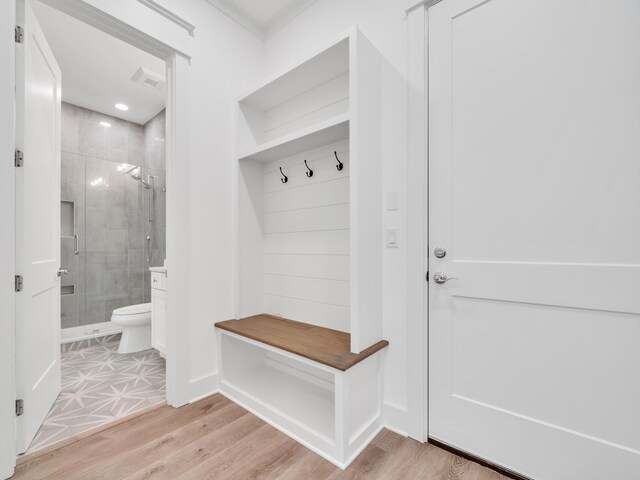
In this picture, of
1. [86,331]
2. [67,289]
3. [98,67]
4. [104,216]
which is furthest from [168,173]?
[86,331]

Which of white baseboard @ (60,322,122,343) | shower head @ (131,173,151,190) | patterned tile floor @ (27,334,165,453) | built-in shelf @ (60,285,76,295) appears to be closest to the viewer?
patterned tile floor @ (27,334,165,453)

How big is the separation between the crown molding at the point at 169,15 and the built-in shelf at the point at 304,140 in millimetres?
871

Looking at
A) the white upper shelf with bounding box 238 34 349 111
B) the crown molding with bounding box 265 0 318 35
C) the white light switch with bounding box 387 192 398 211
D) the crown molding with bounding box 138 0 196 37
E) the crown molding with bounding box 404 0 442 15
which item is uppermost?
the crown molding with bounding box 265 0 318 35

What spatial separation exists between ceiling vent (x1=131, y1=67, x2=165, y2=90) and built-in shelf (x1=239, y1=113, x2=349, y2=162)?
1.74 m

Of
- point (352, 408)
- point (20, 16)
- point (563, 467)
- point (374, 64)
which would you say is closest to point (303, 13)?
point (374, 64)

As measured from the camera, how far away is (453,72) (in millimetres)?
1531

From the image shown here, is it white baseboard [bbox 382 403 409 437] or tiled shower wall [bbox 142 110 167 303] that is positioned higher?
tiled shower wall [bbox 142 110 167 303]

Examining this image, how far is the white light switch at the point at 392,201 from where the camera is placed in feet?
5.60

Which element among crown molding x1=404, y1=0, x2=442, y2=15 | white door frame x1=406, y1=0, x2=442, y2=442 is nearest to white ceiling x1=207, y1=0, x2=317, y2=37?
crown molding x1=404, y1=0, x2=442, y2=15

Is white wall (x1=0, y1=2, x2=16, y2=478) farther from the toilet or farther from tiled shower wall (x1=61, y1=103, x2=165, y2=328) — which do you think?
tiled shower wall (x1=61, y1=103, x2=165, y2=328)

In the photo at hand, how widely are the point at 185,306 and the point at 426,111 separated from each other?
1.88 meters

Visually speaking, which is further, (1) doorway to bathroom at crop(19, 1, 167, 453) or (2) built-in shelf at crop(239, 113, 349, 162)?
(1) doorway to bathroom at crop(19, 1, 167, 453)

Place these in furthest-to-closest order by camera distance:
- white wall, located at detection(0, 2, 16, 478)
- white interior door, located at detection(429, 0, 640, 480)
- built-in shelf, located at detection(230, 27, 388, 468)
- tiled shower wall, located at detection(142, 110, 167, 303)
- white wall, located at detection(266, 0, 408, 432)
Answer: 1. tiled shower wall, located at detection(142, 110, 167, 303)
2. white wall, located at detection(266, 0, 408, 432)
3. built-in shelf, located at detection(230, 27, 388, 468)
4. white wall, located at detection(0, 2, 16, 478)
5. white interior door, located at detection(429, 0, 640, 480)

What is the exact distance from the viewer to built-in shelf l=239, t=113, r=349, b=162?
67.9 inches
